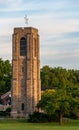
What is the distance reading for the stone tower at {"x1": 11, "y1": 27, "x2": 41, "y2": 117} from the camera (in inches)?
4417

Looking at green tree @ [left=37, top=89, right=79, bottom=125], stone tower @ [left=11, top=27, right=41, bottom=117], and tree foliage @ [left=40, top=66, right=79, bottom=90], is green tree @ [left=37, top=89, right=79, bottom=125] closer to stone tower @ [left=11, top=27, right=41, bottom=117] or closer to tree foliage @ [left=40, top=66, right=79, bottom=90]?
stone tower @ [left=11, top=27, right=41, bottom=117]

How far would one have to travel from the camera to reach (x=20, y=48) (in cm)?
11431

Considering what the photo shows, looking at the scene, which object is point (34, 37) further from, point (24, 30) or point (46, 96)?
point (46, 96)

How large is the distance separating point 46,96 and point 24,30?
1990cm

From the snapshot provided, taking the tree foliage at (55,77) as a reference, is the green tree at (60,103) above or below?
below

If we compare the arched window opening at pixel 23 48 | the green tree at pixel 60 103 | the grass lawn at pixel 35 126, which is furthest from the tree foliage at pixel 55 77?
Answer: the grass lawn at pixel 35 126

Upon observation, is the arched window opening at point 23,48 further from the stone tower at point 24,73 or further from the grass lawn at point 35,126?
the grass lawn at point 35,126

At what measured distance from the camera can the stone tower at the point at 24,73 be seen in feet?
368

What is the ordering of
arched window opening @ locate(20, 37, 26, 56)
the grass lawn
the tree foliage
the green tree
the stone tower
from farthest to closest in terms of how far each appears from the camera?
the tree foliage
arched window opening @ locate(20, 37, 26, 56)
the stone tower
the green tree
the grass lawn

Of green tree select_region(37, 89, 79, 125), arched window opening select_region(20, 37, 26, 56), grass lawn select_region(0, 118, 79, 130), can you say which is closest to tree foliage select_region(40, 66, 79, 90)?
arched window opening select_region(20, 37, 26, 56)

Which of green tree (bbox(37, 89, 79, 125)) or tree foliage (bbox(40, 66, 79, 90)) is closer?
green tree (bbox(37, 89, 79, 125))

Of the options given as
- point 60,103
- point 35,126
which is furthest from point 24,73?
point 35,126

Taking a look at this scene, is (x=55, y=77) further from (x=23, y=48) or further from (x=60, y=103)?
(x=60, y=103)

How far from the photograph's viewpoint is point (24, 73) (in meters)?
113
